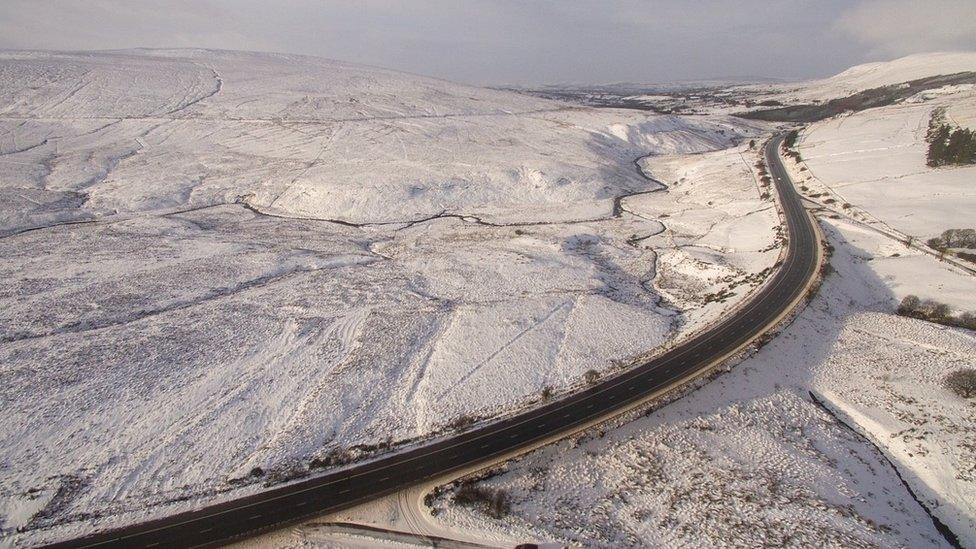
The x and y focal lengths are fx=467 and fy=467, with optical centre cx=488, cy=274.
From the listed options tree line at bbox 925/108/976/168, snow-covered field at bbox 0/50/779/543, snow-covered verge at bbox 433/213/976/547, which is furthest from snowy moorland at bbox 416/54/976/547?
tree line at bbox 925/108/976/168

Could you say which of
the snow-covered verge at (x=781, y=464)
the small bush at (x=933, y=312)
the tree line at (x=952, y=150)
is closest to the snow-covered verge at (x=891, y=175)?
the tree line at (x=952, y=150)

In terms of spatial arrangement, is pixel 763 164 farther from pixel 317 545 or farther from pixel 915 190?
pixel 317 545

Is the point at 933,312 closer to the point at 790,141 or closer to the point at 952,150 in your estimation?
the point at 952,150

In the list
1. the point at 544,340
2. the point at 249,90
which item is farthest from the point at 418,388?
the point at 249,90

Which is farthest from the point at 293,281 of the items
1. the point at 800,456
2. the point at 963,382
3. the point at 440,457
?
the point at 963,382

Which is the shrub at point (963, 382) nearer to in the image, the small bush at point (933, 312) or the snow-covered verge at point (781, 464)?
the snow-covered verge at point (781, 464)

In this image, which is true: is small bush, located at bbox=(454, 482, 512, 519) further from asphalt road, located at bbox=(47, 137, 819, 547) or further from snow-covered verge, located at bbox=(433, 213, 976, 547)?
asphalt road, located at bbox=(47, 137, 819, 547)
